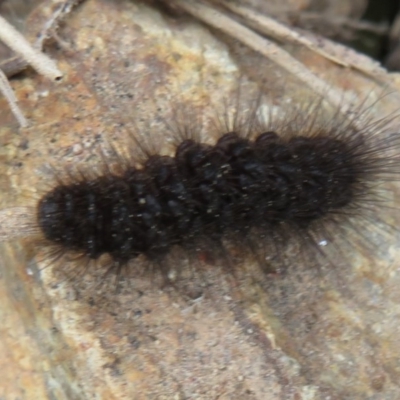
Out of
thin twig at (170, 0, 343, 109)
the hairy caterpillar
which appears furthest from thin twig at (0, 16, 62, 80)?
thin twig at (170, 0, 343, 109)

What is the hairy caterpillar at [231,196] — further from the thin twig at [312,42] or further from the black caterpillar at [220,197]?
the thin twig at [312,42]

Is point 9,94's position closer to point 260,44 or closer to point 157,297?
point 157,297

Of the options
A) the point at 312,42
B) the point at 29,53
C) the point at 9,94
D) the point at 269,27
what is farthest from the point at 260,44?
the point at 9,94

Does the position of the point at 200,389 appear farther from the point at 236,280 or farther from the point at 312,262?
the point at 312,262

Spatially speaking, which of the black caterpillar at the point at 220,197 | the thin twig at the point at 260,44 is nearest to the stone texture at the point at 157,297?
the thin twig at the point at 260,44

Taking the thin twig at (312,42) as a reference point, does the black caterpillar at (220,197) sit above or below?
below

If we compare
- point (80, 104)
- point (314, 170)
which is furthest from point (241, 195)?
point (80, 104)

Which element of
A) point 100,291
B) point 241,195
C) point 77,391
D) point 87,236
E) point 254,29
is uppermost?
point 254,29
